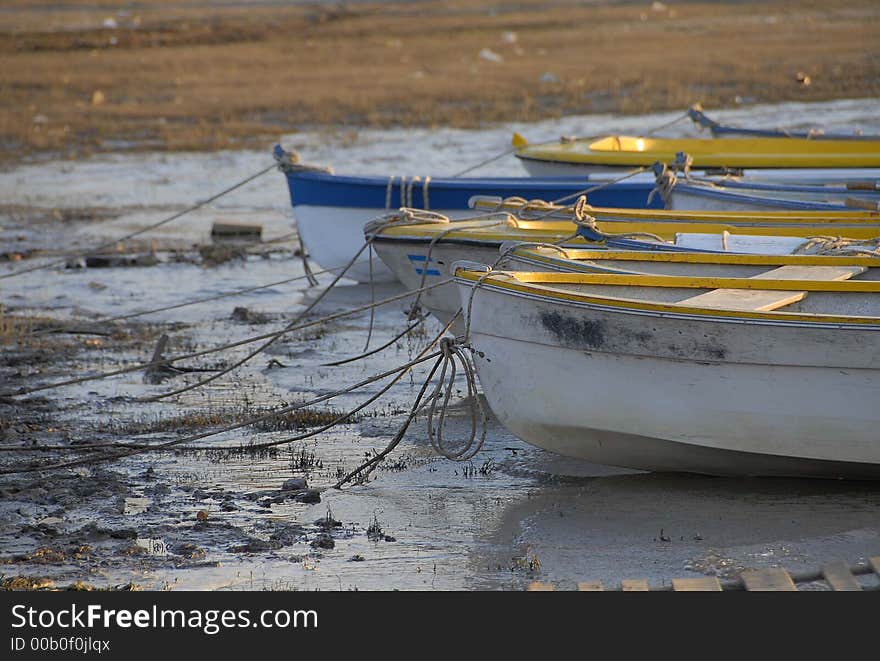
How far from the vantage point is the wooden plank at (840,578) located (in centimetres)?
497

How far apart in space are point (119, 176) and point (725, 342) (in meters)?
13.9

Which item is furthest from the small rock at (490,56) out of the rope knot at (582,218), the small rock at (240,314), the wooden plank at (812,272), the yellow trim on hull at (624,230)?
the wooden plank at (812,272)

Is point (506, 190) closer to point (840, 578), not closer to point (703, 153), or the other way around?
point (703, 153)

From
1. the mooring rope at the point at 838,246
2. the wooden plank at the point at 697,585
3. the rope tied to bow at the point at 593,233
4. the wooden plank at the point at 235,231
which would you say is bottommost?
the wooden plank at the point at 697,585

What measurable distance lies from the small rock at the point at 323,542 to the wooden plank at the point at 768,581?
1744mm

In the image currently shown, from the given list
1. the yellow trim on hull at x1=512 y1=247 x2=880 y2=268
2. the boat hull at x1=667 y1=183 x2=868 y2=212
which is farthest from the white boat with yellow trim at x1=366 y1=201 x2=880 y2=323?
the boat hull at x1=667 y1=183 x2=868 y2=212

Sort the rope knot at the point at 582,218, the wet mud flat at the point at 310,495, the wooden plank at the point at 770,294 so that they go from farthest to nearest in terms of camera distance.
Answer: the rope knot at the point at 582,218, the wooden plank at the point at 770,294, the wet mud flat at the point at 310,495

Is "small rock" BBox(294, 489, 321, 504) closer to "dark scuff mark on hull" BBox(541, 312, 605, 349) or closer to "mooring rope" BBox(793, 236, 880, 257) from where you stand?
"dark scuff mark on hull" BBox(541, 312, 605, 349)

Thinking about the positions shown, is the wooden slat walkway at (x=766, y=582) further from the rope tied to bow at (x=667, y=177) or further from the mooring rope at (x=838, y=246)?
the rope tied to bow at (x=667, y=177)

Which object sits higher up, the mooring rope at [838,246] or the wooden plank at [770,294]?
the mooring rope at [838,246]

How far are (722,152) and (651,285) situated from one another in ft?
21.5

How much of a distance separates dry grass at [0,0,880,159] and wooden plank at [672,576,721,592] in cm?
1668
